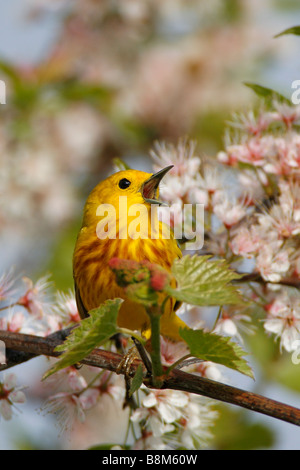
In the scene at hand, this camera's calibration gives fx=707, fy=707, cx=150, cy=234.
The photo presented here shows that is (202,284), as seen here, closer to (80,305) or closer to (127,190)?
(80,305)

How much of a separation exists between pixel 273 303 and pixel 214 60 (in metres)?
3.61

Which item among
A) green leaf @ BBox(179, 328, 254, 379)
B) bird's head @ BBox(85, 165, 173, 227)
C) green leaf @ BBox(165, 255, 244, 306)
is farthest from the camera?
bird's head @ BBox(85, 165, 173, 227)

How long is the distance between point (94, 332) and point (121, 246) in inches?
52.3

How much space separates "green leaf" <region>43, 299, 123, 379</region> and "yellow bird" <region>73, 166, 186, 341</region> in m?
0.98

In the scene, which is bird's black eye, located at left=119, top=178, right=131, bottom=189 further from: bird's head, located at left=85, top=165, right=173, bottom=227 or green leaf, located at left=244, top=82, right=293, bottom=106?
green leaf, located at left=244, top=82, right=293, bottom=106

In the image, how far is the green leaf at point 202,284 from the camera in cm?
159

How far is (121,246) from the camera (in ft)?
9.72

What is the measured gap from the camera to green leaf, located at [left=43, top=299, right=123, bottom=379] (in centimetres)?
164

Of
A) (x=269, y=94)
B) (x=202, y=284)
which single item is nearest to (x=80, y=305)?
(x=269, y=94)

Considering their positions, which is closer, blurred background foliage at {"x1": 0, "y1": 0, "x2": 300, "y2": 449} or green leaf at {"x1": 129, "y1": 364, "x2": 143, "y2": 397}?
green leaf at {"x1": 129, "y1": 364, "x2": 143, "y2": 397}

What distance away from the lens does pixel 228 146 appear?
9.91 ft

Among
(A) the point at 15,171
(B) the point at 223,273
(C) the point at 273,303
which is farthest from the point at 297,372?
(A) the point at 15,171

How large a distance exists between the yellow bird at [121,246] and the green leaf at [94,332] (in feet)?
3.20

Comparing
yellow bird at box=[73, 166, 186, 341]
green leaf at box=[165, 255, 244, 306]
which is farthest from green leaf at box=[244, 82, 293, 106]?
green leaf at box=[165, 255, 244, 306]
